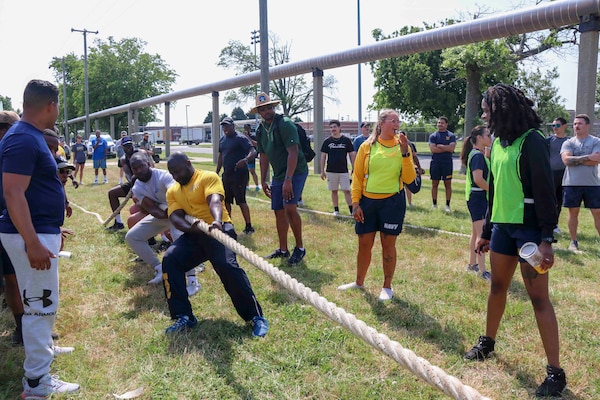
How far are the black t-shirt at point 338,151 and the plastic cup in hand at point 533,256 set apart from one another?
6708 millimetres

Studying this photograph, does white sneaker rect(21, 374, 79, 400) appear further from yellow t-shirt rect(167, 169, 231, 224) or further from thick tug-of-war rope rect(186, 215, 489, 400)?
yellow t-shirt rect(167, 169, 231, 224)

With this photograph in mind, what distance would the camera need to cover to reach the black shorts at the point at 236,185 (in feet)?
26.4

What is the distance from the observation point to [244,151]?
8312 millimetres

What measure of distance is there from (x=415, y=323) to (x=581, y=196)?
13.1ft

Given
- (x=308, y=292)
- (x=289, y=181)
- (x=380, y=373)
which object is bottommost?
(x=380, y=373)

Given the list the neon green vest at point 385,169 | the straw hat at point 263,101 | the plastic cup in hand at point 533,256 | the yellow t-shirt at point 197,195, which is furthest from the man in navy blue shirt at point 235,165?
the plastic cup in hand at point 533,256

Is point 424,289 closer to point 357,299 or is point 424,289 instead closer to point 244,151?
point 357,299

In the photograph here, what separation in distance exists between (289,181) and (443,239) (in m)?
2.85

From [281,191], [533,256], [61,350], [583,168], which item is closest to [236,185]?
[281,191]

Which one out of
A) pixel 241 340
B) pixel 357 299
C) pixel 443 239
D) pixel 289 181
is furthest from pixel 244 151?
pixel 241 340

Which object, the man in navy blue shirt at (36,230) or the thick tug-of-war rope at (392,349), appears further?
the man in navy blue shirt at (36,230)

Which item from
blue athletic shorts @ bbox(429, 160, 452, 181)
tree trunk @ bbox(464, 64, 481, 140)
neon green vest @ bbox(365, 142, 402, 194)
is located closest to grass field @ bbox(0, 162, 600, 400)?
neon green vest @ bbox(365, 142, 402, 194)

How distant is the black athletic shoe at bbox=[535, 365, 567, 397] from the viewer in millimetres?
3123

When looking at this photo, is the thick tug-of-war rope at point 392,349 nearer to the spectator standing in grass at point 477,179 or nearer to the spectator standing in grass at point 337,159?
the spectator standing in grass at point 477,179
